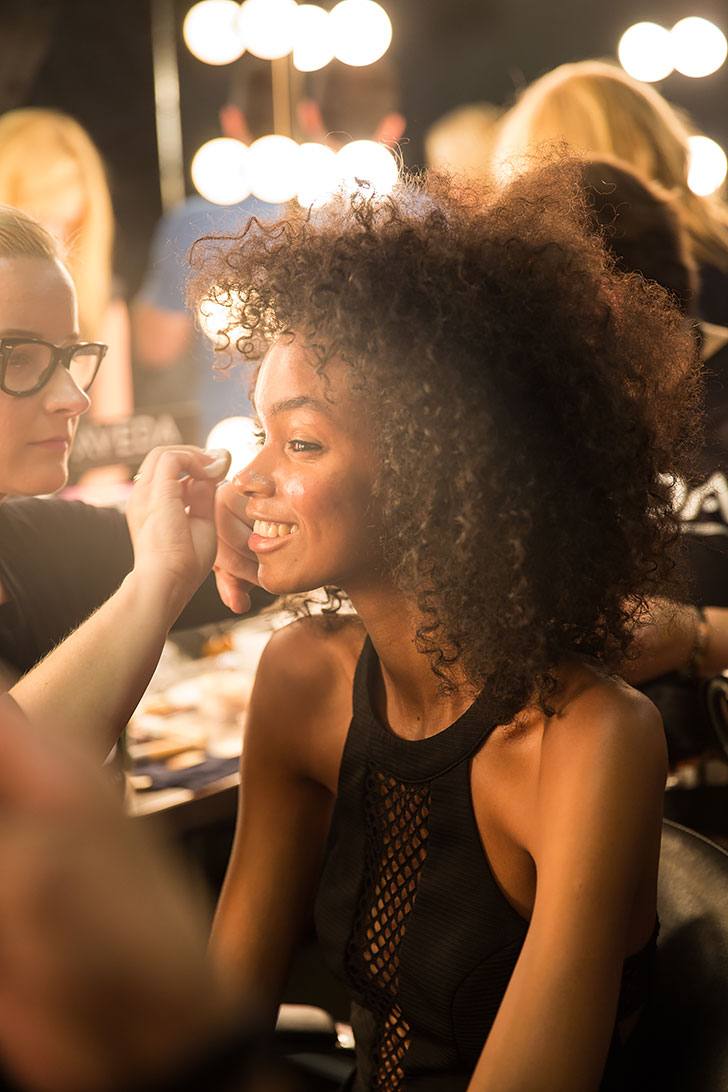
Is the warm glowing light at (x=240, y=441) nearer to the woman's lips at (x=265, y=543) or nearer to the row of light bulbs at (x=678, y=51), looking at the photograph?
the woman's lips at (x=265, y=543)

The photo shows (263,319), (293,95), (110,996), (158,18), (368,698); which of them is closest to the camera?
(110,996)

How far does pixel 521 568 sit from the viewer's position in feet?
3.48

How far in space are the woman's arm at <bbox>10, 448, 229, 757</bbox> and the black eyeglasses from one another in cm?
14

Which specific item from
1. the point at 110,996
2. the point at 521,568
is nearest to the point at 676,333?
the point at 521,568

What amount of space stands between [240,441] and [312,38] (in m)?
2.48

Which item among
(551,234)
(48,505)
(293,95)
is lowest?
(48,505)

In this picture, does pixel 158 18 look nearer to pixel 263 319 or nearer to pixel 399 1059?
pixel 263 319

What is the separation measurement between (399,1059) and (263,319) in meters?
0.82

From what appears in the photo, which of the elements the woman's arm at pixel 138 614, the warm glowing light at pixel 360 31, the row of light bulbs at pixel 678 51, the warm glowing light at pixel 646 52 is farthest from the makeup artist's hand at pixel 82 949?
the warm glowing light at pixel 360 31

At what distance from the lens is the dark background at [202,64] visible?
282 cm

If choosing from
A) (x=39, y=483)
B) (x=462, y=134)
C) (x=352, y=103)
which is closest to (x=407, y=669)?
(x=39, y=483)

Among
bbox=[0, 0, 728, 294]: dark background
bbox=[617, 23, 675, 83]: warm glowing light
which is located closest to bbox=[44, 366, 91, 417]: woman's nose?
bbox=[0, 0, 728, 294]: dark background

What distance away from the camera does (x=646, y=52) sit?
9.10 feet

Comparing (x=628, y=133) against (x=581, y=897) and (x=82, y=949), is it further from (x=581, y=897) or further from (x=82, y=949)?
(x=82, y=949)
